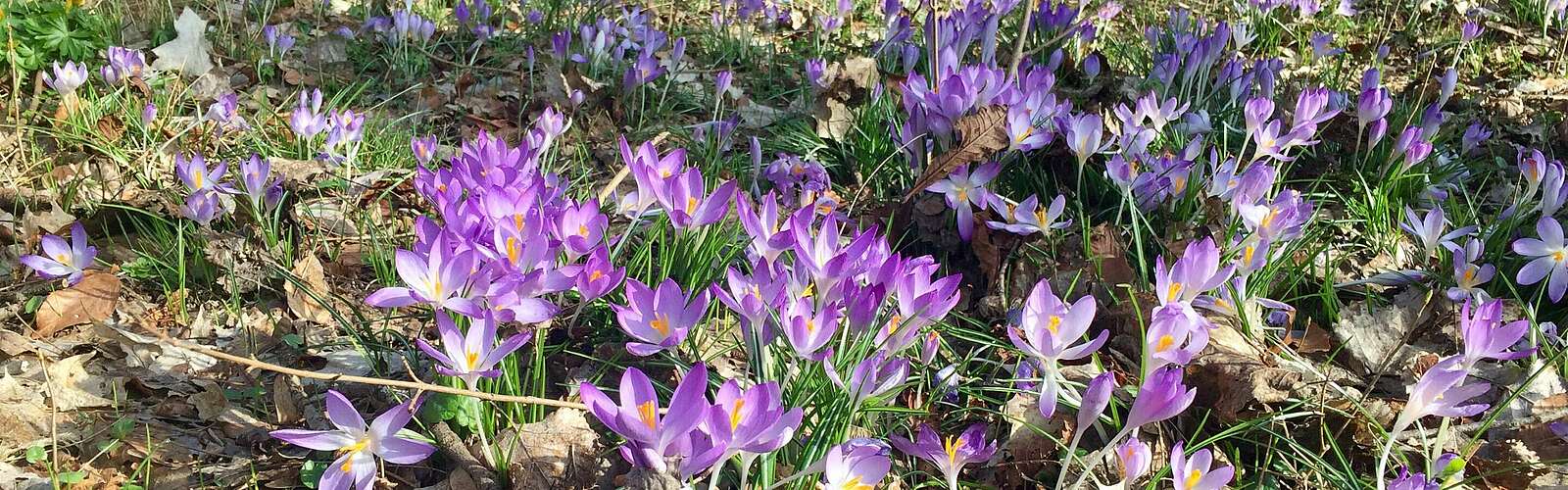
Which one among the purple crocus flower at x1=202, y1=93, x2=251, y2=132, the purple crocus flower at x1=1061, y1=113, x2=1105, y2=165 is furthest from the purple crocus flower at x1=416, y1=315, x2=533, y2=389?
the purple crocus flower at x1=202, y1=93, x2=251, y2=132

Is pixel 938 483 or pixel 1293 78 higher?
pixel 938 483

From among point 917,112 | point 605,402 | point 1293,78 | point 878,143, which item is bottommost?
point 1293,78

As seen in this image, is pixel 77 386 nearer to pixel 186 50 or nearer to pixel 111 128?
pixel 111 128

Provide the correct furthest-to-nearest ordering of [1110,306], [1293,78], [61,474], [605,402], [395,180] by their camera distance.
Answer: [1293,78] → [395,180] → [1110,306] → [61,474] → [605,402]

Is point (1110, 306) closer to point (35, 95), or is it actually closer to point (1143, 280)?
point (1143, 280)

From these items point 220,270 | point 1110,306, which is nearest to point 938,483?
point 1110,306

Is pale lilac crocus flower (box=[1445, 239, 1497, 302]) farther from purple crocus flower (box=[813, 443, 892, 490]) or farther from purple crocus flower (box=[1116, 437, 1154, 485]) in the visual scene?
purple crocus flower (box=[813, 443, 892, 490])

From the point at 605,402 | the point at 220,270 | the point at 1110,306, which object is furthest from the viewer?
the point at 220,270
